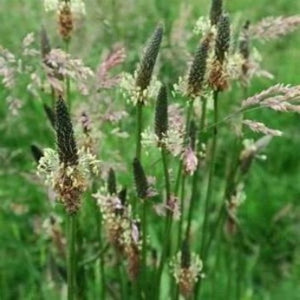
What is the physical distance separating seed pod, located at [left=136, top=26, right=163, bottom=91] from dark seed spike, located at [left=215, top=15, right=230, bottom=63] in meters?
0.09

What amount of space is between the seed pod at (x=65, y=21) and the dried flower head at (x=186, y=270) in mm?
419

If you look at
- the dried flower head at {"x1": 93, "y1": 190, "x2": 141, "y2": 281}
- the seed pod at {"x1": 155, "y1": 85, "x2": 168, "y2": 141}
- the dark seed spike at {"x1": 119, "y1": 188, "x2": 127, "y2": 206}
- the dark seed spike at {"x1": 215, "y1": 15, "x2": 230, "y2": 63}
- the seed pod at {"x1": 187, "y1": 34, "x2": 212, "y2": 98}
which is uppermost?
the dark seed spike at {"x1": 215, "y1": 15, "x2": 230, "y2": 63}

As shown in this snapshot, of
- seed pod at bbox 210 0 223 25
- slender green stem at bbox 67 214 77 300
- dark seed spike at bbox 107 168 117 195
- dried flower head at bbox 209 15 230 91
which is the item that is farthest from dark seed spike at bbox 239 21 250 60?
slender green stem at bbox 67 214 77 300

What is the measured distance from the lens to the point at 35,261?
8.82ft

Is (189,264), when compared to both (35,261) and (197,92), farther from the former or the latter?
(35,261)

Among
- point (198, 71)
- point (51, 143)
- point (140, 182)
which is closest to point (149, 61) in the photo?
point (198, 71)

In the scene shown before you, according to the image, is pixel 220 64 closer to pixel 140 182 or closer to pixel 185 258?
pixel 140 182

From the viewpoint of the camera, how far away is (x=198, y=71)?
4.52 feet

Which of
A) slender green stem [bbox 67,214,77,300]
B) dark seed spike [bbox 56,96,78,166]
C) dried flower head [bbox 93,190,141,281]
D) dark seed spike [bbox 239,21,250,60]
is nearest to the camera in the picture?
dark seed spike [bbox 56,96,78,166]

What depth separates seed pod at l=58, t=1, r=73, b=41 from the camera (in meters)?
1.59

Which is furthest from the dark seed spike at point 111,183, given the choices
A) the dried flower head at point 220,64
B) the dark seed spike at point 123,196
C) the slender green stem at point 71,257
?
the dried flower head at point 220,64

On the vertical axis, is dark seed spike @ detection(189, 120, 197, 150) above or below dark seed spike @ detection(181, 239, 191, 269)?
above

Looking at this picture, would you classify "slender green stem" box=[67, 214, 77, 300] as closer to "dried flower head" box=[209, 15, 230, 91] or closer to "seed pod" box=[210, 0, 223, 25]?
"dried flower head" box=[209, 15, 230, 91]

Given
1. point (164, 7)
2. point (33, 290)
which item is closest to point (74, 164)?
point (33, 290)
